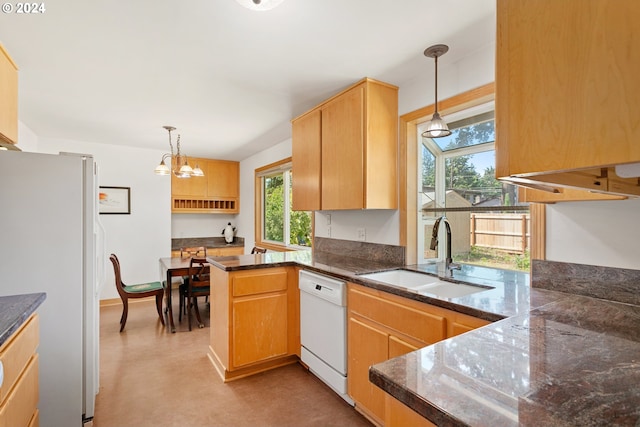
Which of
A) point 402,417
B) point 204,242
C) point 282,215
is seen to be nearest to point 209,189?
point 204,242

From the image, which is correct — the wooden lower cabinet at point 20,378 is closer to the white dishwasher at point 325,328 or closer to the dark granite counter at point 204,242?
the white dishwasher at point 325,328

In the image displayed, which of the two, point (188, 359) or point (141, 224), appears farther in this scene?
point (141, 224)

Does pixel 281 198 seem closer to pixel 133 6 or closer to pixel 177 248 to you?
pixel 177 248

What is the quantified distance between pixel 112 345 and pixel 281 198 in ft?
8.83

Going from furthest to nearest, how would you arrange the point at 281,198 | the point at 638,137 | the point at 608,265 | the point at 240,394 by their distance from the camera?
the point at 281,198 < the point at 240,394 < the point at 608,265 < the point at 638,137

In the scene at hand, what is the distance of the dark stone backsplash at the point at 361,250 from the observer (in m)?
2.55

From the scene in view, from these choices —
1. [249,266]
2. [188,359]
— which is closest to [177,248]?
[188,359]

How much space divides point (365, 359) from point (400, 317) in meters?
0.44

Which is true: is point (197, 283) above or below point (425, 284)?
below

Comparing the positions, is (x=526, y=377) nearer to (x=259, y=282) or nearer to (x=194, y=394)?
(x=259, y=282)

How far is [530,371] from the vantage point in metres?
0.75

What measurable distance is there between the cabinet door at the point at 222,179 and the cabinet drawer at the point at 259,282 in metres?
3.46

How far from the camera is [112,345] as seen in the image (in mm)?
3199

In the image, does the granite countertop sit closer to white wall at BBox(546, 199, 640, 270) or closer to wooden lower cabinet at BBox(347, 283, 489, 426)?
wooden lower cabinet at BBox(347, 283, 489, 426)
